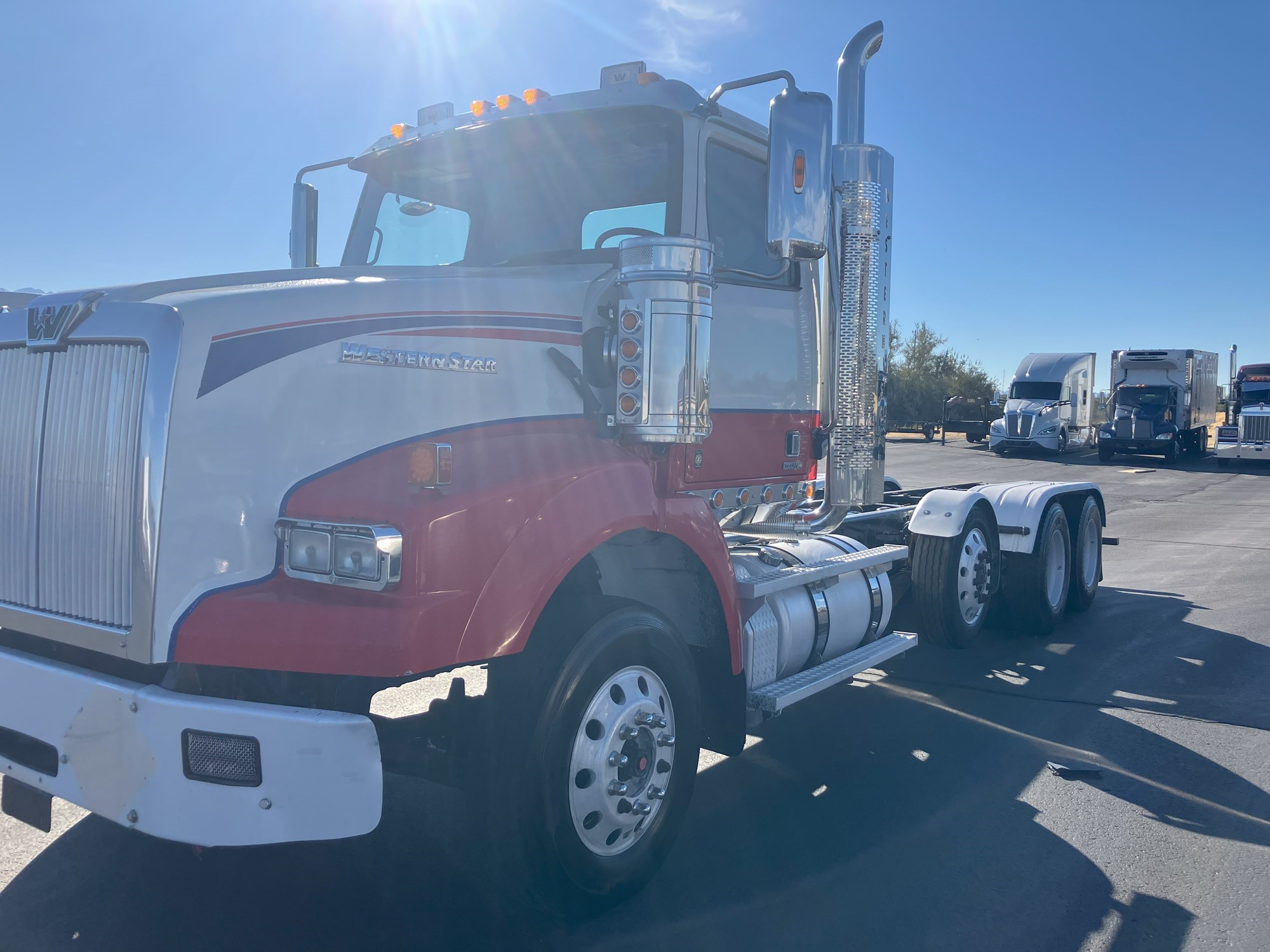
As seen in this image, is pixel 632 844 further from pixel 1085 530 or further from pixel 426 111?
pixel 1085 530

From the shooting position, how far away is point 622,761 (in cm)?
327

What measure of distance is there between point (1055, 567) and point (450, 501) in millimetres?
6571

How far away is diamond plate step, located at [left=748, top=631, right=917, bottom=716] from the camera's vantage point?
13.6 ft

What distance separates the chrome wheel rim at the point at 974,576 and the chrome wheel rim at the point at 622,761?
3.88 m

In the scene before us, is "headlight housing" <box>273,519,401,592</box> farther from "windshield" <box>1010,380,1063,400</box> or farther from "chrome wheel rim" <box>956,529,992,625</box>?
"windshield" <box>1010,380,1063,400</box>

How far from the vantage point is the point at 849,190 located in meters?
5.02

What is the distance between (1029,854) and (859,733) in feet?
4.72

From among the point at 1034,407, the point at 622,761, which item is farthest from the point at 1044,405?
the point at 622,761

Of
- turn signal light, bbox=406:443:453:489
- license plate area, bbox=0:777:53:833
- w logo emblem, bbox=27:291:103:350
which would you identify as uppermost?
w logo emblem, bbox=27:291:103:350

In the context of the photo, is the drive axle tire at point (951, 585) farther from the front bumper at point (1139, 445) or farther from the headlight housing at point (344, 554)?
the front bumper at point (1139, 445)

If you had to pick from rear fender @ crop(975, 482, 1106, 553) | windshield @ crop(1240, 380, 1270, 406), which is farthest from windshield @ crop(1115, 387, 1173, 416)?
rear fender @ crop(975, 482, 1106, 553)

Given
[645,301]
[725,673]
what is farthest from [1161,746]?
[645,301]

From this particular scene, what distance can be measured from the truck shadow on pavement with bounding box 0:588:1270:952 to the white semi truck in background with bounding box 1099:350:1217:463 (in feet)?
92.4

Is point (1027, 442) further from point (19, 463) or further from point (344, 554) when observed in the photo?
point (19, 463)
